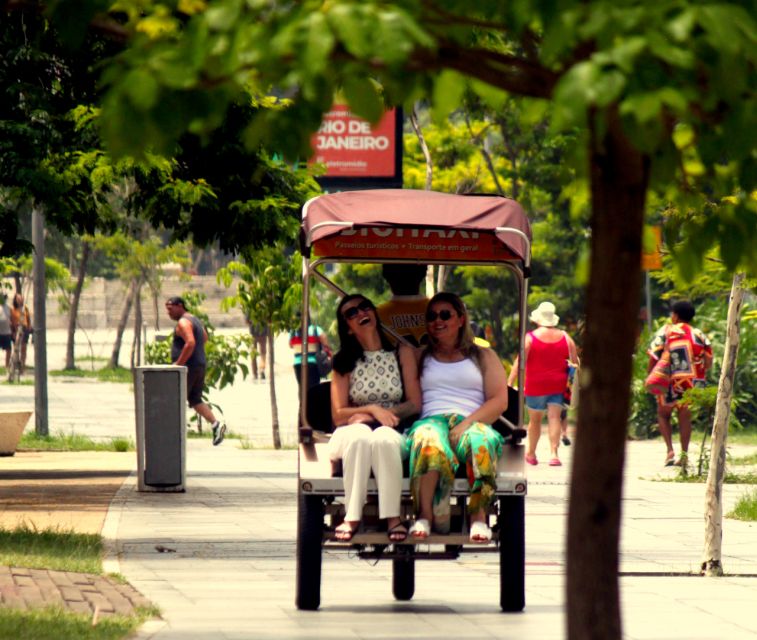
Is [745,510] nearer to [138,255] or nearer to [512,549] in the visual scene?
[512,549]

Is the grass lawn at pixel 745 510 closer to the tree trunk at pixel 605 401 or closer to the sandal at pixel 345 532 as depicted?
the sandal at pixel 345 532

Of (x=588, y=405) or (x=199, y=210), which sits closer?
(x=588, y=405)

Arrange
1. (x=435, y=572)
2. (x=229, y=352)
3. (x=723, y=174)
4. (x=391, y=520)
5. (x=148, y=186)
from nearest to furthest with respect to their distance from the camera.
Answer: (x=723, y=174)
(x=391, y=520)
(x=435, y=572)
(x=148, y=186)
(x=229, y=352)

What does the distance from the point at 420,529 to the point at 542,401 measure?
1095 cm

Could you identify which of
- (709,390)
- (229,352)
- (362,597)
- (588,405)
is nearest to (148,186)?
(709,390)

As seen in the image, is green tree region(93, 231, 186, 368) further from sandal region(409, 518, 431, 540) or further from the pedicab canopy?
sandal region(409, 518, 431, 540)

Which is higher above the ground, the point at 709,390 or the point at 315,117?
the point at 315,117

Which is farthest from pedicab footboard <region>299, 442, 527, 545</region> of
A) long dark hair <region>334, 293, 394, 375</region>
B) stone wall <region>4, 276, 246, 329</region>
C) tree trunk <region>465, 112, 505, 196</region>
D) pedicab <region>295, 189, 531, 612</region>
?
stone wall <region>4, 276, 246, 329</region>

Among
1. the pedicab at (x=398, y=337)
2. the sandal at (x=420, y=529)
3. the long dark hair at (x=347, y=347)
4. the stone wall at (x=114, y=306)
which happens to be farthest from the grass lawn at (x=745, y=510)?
the stone wall at (x=114, y=306)

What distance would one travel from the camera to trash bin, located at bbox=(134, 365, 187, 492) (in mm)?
15914

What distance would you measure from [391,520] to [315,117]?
4339 millimetres

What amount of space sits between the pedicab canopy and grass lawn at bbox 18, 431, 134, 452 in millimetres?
11563

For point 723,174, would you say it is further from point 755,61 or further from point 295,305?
point 295,305

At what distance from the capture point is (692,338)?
18672 mm
